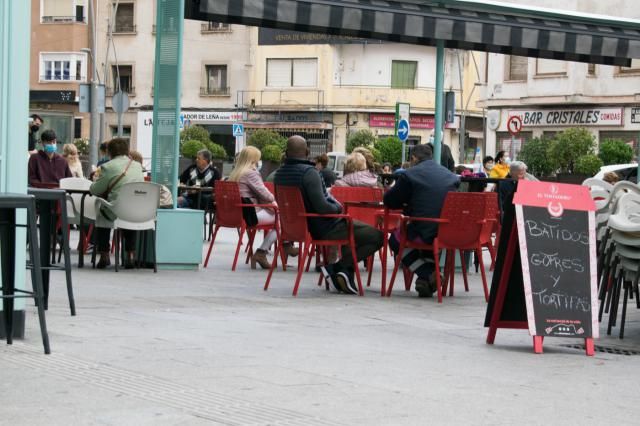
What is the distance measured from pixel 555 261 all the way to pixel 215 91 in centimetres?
5888

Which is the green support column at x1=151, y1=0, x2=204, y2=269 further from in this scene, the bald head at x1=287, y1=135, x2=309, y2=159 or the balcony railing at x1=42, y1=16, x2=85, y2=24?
the balcony railing at x1=42, y1=16, x2=85, y2=24

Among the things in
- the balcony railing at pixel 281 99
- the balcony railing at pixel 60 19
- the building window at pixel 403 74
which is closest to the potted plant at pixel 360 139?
the balcony railing at pixel 281 99

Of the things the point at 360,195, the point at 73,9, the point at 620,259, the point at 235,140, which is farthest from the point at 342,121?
the point at 620,259

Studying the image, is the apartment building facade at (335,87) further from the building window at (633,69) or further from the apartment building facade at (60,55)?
the building window at (633,69)

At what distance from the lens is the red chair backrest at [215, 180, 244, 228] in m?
16.4

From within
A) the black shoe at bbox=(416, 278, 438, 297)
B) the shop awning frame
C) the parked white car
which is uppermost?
the shop awning frame

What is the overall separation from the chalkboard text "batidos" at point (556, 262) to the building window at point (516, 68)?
150ft

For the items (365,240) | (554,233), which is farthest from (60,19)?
(554,233)

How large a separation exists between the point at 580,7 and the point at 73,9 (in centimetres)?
2951

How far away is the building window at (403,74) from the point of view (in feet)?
214

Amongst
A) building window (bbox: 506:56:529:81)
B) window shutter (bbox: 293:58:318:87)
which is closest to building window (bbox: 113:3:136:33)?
window shutter (bbox: 293:58:318:87)

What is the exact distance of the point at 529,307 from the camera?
917 cm

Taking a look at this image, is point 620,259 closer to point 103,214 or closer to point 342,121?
point 103,214

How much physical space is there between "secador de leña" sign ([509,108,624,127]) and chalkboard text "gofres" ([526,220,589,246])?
1646 inches
